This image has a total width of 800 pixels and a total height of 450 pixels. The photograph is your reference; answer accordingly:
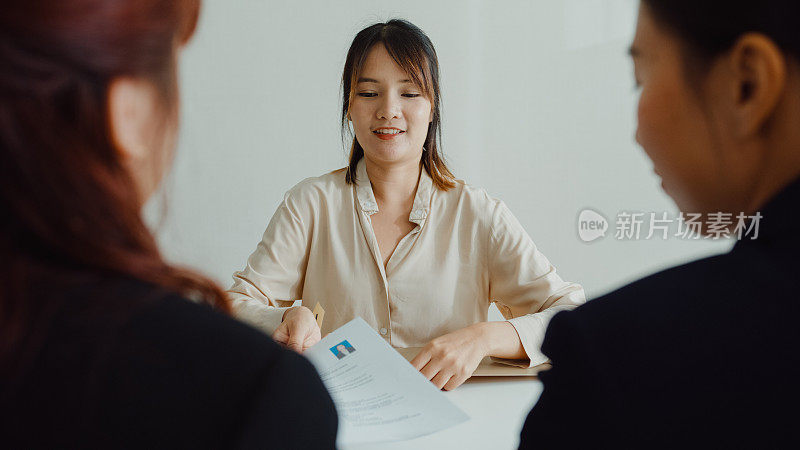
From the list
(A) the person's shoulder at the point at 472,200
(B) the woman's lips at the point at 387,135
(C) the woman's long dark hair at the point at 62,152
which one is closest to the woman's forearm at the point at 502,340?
(A) the person's shoulder at the point at 472,200

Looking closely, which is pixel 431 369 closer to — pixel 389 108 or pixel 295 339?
A: pixel 295 339

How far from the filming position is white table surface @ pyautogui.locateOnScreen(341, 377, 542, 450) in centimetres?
102

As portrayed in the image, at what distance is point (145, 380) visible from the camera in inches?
15.8

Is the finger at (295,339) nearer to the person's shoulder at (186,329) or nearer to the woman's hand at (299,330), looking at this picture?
the woman's hand at (299,330)

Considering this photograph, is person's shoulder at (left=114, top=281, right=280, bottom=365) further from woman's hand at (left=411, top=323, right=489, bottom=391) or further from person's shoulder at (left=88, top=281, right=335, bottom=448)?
woman's hand at (left=411, top=323, right=489, bottom=391)

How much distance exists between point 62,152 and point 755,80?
1.49 ft

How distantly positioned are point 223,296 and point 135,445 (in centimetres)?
14

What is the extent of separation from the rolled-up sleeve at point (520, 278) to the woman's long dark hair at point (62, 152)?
3.92 feet

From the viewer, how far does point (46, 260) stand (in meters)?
0.40

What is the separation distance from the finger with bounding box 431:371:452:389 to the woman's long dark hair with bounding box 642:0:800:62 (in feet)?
2.80

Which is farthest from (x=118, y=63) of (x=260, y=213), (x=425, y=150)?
(x=260, y=213)

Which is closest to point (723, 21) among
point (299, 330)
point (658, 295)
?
point (658, 295)

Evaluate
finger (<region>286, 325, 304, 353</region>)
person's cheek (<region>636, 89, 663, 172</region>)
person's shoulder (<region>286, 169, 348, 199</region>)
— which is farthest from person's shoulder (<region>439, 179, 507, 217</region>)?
person's cheek (<region>636, 89, 663, 172</region>)

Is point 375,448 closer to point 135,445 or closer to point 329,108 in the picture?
point 135,445
